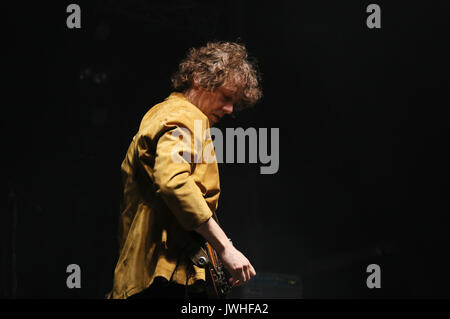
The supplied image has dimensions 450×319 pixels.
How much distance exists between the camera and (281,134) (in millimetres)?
4223

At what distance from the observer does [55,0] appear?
11.1 ft

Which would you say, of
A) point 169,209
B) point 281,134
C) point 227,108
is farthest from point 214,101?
point 281,134

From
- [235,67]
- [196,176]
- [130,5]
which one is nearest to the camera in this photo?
[196,176]

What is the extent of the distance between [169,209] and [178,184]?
15cm

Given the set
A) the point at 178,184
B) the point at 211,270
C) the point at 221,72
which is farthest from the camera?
the point at 221,72

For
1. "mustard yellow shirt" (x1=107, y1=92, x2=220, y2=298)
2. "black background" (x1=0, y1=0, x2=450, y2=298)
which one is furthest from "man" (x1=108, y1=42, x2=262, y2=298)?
"black background" (x1=0, y1=0, x2=450, y2=298)

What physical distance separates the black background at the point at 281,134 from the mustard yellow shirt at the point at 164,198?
1.95 m

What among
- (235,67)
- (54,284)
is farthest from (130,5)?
(235,67)

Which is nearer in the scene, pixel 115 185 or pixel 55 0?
pixel 55 0

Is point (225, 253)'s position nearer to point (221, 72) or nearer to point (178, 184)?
point (178, 184)

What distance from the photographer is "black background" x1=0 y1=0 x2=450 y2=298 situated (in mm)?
3375

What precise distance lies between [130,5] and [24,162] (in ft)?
4.25
